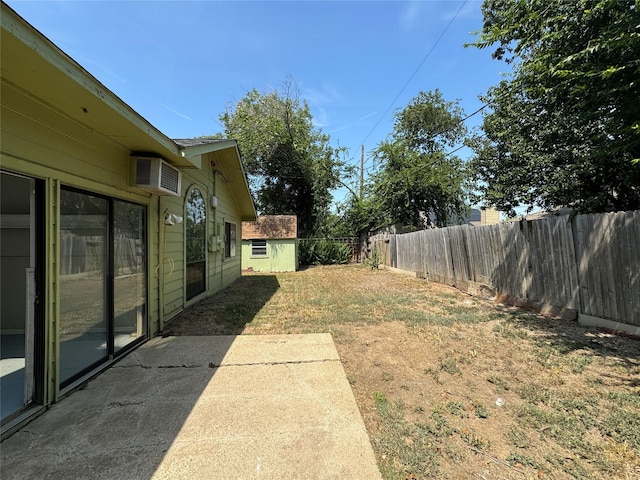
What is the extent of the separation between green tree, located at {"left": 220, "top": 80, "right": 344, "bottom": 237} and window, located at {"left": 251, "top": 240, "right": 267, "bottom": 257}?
6.60 metres

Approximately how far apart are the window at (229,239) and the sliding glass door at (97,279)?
→ 194 inches

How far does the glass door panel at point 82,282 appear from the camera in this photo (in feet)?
9.39

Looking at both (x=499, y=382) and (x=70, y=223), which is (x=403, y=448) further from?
(x=70, y=223)

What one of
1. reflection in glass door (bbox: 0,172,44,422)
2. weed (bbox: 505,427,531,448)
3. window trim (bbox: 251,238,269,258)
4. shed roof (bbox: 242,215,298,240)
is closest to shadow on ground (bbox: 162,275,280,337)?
reflection in glass door (bbox: 0,172,44,422)

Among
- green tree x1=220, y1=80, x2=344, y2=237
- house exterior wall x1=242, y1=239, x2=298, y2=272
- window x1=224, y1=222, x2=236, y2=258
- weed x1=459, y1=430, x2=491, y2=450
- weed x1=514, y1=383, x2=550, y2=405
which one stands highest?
green tree x1=220, y1=80, x2=344, y2=237

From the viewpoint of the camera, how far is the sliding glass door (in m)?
2.90

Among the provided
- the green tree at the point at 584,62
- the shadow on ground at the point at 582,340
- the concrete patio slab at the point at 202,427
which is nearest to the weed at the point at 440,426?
the concrete patio slab at the point at 202,427

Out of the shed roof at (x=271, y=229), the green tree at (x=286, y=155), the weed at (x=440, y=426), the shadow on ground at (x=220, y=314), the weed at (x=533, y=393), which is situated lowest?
the weed at (x=440, y=426)

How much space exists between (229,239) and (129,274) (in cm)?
572

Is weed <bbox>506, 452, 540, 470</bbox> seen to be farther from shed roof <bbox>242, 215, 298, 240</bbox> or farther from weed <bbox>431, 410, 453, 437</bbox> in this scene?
shed roof <bbox>242, 215, 298, 240</bbox>

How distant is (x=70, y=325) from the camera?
9.67 feet

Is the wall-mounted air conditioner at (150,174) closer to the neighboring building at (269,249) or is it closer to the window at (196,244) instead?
the window at (196,244)

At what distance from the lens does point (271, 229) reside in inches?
629

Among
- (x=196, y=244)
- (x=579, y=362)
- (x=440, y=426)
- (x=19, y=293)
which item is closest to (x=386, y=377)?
(x=440, y=426)
